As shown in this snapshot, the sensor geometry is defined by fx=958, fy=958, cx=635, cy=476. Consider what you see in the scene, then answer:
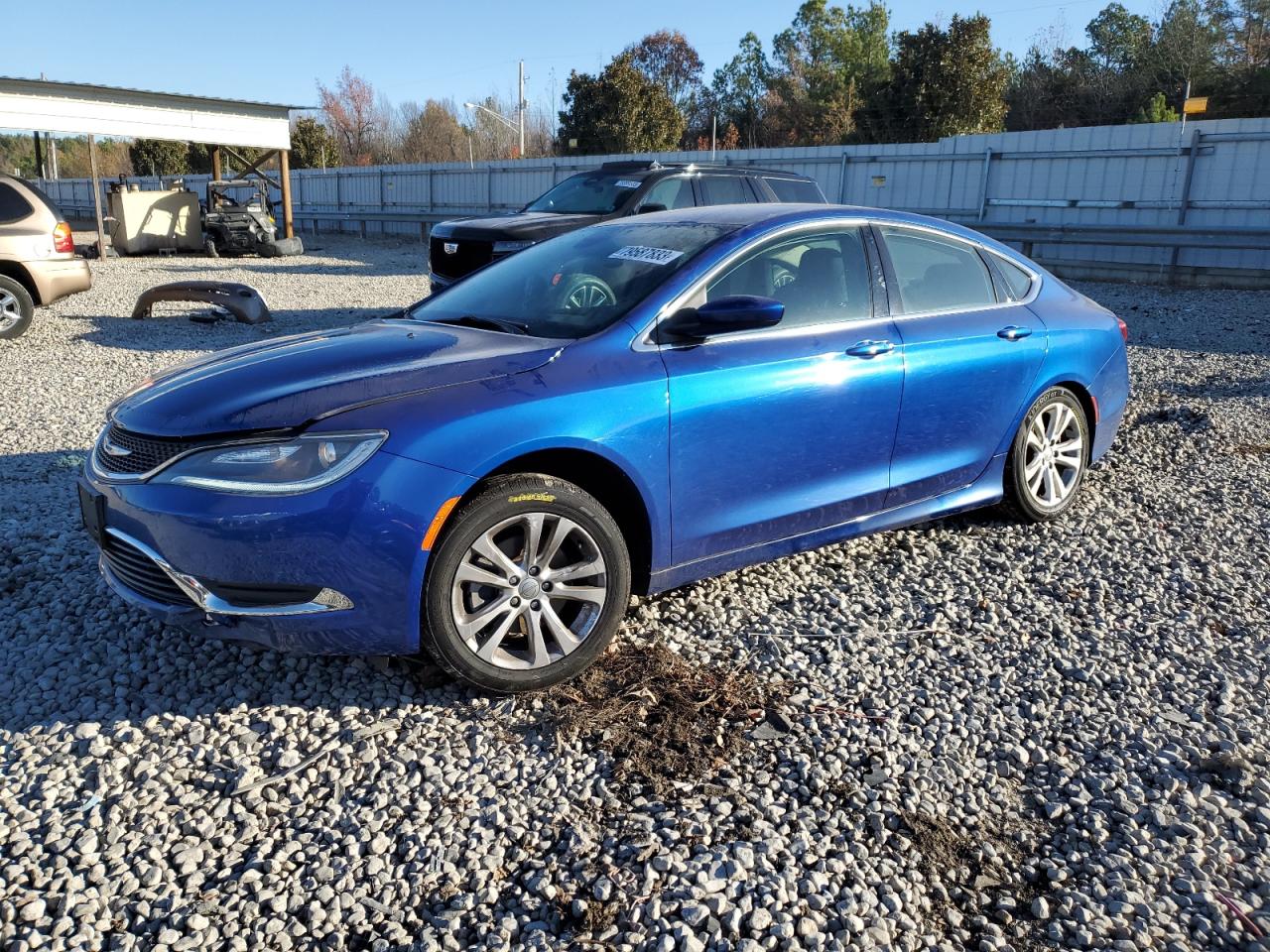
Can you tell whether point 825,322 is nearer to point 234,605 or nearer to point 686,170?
point 234,605

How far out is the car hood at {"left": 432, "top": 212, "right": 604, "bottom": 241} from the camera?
10586 millimetres

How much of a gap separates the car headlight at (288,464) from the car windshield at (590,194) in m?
8.73

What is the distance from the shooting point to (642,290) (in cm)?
378

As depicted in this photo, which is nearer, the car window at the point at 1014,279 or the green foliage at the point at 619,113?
the car window at the point at 1014,279

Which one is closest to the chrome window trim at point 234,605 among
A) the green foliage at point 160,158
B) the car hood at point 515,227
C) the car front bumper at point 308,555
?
the car front bumper at point 308,555

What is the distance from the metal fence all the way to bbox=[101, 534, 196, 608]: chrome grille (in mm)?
16708

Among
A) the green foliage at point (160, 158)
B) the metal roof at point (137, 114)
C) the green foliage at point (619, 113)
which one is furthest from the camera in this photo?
the green foliage at point (160, 158)

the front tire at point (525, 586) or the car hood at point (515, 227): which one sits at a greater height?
the car hood at point (515, 227)

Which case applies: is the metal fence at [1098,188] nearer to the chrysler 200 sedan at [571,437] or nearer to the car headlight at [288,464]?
the chrysler 200 sedan at [571,437]

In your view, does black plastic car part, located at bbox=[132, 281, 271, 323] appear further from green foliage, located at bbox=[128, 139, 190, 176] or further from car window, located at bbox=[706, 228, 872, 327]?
green foliage, located at bbox=[128, 139, 190, 176]

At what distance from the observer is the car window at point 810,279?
3959 millimetres

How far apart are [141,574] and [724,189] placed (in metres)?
9.20

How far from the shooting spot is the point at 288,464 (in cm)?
299

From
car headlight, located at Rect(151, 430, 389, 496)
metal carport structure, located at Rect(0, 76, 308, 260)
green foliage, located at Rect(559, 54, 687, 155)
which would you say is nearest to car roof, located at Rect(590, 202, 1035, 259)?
car headlight, located at Rect(151, 430, 389, 496)
